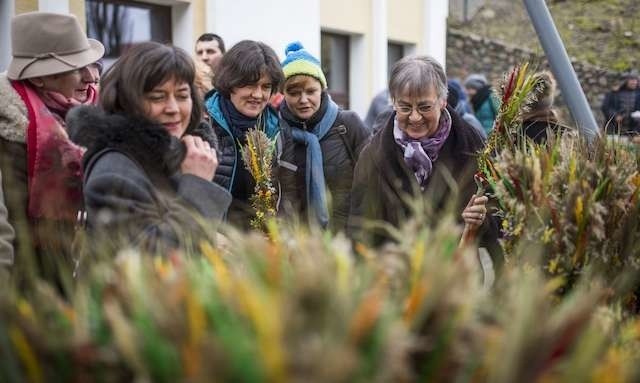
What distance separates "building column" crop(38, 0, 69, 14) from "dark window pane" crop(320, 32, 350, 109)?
4910mm

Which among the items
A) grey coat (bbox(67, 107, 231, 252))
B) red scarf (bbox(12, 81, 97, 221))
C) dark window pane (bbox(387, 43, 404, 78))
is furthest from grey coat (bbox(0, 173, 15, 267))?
dark window pane (bbox(387, 43, 404, 78))

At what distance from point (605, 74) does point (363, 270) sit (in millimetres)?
17561

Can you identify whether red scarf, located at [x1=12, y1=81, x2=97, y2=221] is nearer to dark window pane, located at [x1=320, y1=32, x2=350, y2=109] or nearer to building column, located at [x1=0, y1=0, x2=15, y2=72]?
building column, located at [x1=0, y1=0, x2=15, y2=72]

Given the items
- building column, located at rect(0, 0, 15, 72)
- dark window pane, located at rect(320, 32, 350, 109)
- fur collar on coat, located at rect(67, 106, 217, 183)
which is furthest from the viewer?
dark window pane, located at rect(320, 32, 350, 109)

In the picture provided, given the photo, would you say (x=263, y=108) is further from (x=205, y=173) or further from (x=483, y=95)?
(x=483, y=95)

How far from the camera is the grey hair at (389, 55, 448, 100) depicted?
3135 millimetres

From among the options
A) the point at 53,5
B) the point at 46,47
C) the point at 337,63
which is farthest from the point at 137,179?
the point at 337,63

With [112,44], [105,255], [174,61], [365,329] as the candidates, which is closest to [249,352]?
[365,329]

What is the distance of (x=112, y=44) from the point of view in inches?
286

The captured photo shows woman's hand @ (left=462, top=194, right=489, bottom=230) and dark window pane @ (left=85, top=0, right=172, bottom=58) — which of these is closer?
woman's hand @ (left=462, top=194, right=489, bottom=230)

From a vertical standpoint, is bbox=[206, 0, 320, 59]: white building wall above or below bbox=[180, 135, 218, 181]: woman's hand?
above

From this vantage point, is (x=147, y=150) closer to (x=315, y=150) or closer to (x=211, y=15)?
(x=315, y=150)

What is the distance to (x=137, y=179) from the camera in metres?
2.09

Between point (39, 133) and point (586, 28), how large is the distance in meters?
19.5
